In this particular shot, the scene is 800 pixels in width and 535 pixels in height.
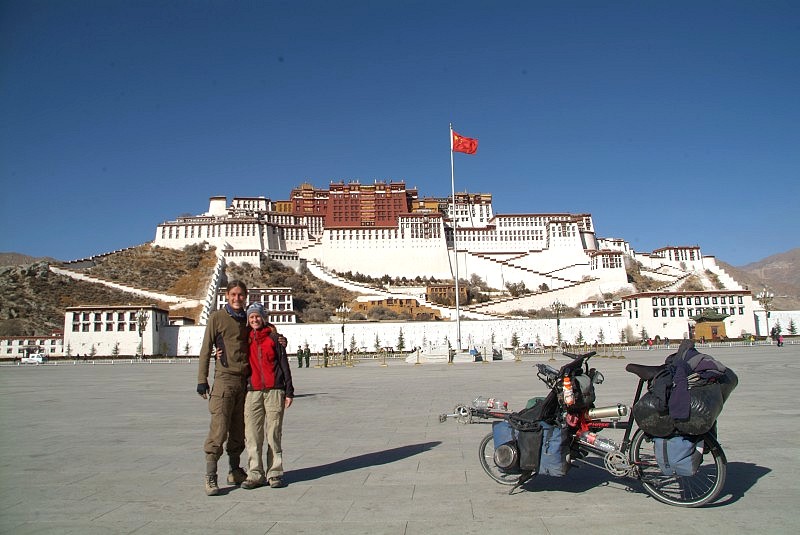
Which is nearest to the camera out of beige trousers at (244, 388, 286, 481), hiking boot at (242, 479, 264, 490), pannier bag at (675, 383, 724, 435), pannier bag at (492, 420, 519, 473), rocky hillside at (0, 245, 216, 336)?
pannier bag at (675, 383, 724, 435)

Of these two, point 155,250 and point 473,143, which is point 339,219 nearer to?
point 155,250

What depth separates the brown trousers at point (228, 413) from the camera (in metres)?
5.65

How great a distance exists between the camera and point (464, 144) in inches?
1522

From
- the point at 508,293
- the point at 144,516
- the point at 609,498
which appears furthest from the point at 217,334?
the point at 508,293

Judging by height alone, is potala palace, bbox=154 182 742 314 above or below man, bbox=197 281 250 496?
above

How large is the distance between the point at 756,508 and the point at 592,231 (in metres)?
106

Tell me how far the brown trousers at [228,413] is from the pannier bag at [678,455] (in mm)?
3959

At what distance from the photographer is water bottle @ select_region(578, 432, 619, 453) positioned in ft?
16.7

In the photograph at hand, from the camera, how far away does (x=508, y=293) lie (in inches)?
3553

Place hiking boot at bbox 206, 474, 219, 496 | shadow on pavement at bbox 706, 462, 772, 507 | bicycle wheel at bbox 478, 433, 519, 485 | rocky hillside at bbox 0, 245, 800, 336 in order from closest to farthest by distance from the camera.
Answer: shadow on pavement at bbox 706, 462, 772, 507 → hiking boot at bbox 206, 474, 219, 496 → bicycle wheel at bbox 478, 433, 519, 485 → rocky hillside at bbox 0, 245, 800, 336

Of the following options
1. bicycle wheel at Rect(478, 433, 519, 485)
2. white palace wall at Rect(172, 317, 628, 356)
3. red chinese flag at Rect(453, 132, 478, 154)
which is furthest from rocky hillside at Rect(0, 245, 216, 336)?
bicycle wheel at Rect(478, 433, 519, 485)

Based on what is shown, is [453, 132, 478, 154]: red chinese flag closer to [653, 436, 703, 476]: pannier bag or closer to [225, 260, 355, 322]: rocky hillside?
[653, 436, 703, 476]: pannier bag

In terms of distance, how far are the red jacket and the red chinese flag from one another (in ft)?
111

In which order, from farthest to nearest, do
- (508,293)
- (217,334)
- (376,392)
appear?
(508,293)
(376,392)
(217,334)
